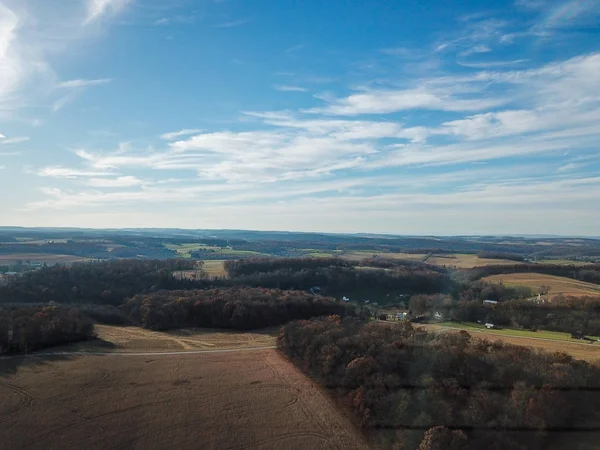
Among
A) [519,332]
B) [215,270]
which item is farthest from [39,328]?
[215,270]

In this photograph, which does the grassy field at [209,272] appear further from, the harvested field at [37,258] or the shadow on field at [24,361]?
the shadow on field at [24,361]

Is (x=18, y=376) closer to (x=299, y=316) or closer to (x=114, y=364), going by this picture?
(x=114, y=364)

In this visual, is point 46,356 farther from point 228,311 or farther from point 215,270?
point 215,270

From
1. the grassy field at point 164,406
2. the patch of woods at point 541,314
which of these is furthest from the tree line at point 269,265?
the grassy field at point 164,406

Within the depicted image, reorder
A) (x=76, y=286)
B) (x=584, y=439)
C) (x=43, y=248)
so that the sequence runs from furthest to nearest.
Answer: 1. (x=43, y=248)
2. (x=76, y=286)
3. (x=584, y=439)

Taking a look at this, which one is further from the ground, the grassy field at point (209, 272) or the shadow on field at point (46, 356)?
the grassy field at point (209, 272)

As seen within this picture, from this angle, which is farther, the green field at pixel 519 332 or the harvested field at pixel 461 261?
the harvested field at pixel 461 261

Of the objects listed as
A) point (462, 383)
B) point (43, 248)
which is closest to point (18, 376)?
point (462, 383)
